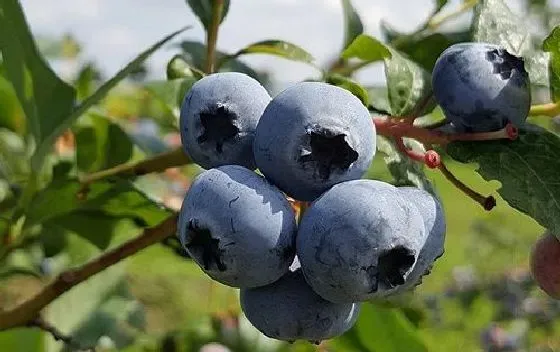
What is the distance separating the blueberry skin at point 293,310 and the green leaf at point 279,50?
33cm

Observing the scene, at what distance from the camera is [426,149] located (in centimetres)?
73

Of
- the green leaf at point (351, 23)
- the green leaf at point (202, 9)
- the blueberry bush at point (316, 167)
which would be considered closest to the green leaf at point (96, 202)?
the blueberry bush at point (316, 167)

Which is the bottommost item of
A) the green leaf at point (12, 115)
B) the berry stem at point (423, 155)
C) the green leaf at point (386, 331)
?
the green leaf at point (386, 331)

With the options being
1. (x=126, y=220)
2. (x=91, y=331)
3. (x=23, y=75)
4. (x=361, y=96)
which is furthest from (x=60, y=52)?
(x=361, y=96)

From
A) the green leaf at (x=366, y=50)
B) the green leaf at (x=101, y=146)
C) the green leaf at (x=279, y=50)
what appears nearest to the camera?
the green leaf at (x=366, y=50)

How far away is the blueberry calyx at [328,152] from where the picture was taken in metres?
0.61

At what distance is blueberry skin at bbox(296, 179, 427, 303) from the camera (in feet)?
1.93

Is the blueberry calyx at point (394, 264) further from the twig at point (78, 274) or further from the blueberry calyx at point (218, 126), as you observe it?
the twig at point (78, 274)

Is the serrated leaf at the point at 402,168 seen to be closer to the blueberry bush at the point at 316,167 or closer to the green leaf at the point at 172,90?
the blueberry bush at the point at 316,167

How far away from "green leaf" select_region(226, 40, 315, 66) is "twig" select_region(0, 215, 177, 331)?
220 millimetres

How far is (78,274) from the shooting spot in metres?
0.90

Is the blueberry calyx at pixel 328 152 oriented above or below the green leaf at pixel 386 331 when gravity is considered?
above

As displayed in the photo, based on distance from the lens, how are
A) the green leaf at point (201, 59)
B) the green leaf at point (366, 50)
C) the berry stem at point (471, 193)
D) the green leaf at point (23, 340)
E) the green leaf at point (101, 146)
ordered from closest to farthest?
1. the berry stem at point (471, 193)
2. the green leaf at point (366, 50)
3. the green leaf at point (201, 59)
4. the green leaf at point (101, 146)
5. the green leaf at point (23, 340)

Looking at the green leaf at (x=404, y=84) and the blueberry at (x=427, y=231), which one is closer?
the blueberry at (x=427, y=231)
